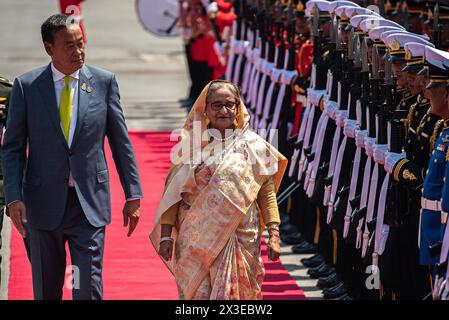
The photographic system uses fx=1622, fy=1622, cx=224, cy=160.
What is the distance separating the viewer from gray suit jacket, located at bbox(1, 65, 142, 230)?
299 inches

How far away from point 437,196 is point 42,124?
1869 millimetres

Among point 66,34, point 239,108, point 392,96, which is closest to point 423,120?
point 392,96

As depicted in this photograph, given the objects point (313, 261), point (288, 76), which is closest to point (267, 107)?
point (288, 76)

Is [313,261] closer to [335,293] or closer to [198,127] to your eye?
[335,293]

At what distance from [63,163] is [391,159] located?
184 centimetres

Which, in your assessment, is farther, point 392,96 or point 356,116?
point 356,116

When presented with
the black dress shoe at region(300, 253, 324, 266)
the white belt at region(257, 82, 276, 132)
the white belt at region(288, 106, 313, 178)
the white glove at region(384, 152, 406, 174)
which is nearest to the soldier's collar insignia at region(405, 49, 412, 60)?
the white glove at region(384, 152, 406, 174)

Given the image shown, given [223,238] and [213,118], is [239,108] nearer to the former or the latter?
[213,118]

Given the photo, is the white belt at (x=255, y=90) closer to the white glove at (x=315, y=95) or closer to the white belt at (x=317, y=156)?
the white glove at (x=315, y=95)

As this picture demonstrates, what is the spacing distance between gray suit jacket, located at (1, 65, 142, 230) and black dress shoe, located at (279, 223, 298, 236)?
451 cm

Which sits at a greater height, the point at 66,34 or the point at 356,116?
the point at 66,34

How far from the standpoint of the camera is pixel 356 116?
970 centimetres

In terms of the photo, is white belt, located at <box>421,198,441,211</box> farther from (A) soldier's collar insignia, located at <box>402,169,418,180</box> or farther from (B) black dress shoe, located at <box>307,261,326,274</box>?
(B) black dress shoe, located at <box>307,261,326,274</box>
